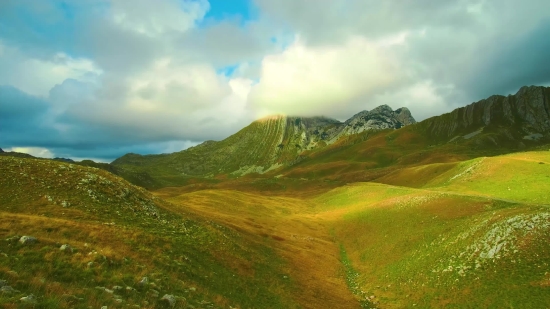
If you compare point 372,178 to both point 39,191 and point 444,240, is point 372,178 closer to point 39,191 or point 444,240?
point 444,240

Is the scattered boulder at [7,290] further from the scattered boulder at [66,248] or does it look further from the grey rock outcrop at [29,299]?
the scattered boulder at [66,248]

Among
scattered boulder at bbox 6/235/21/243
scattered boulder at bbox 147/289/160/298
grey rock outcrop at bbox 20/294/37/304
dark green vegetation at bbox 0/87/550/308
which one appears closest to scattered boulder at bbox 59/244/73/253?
dark green vegetation at bbox 0/87/550/308

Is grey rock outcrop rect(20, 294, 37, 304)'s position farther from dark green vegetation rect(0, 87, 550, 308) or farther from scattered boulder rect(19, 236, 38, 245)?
scattered boulder rect(19, 236, 38, 245)

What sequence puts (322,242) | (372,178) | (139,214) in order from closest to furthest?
1. (139,214)
2. (322,242)
3. (372,178)

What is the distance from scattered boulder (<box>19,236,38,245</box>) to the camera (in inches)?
686

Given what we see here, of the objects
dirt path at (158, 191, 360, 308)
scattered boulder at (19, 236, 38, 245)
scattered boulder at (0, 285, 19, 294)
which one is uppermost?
scattered boulder at (19, 236, 38, 245)

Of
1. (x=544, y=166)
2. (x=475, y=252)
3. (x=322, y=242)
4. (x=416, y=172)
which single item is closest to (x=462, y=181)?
(x=544, y=166)

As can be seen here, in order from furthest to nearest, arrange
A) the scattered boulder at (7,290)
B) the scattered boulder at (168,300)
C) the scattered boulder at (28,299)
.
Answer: the scattered boulder at (168,300) → the scattered boulder at (7,290) → the scattered boulder at (28,299)

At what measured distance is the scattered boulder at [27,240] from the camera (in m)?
17.4

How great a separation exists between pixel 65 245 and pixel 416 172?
117725 mm

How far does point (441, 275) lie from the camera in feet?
96.3

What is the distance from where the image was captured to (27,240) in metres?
17.6

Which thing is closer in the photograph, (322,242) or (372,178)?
(322,242)

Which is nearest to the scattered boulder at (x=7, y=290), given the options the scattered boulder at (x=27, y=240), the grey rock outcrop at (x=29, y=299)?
the grey rock outcrop at (x=29, y=299)
